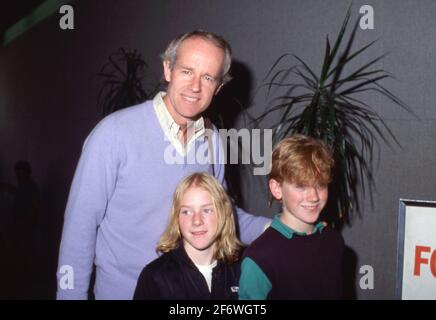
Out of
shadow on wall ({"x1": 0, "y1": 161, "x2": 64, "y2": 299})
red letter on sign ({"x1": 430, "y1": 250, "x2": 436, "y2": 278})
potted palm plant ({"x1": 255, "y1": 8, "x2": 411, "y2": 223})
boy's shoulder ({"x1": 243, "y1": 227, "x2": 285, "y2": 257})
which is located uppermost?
potted palm plant ({"x1": 255, "y1": 8, "x2": 411, "y2": 223})

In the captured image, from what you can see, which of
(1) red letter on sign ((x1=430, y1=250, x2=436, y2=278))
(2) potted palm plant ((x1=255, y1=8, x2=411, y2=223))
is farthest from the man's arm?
(1) red letter on sign ((x1=430, y1=250, x2=436, y2=278))

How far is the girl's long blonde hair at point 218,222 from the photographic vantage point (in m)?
1.63

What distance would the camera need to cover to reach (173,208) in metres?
1.64

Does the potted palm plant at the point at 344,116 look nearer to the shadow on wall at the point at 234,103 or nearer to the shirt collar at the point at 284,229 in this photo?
the shadow on wall at the point at 234,103

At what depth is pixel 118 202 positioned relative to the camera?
1.68 metres

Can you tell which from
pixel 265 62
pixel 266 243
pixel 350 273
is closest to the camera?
pixel 266 243

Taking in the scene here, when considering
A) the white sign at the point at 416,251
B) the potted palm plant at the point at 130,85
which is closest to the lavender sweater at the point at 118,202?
the white sign at the point at 416,251

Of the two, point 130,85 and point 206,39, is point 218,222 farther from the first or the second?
point 130,85

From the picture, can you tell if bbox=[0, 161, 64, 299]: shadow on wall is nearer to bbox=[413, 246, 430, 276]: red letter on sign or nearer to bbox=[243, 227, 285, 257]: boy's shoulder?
bbox=[243, 227, 285, 257]: boy's shoulder

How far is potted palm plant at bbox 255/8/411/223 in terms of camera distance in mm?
2166

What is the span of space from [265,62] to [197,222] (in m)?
1.74

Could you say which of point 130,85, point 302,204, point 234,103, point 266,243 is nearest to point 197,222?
point 266,243
